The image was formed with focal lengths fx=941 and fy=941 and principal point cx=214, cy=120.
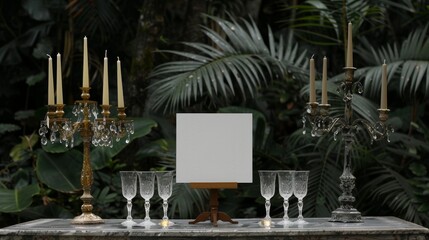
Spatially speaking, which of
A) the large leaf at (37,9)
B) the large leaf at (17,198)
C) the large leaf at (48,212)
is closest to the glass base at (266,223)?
the large leaf at (17,198)

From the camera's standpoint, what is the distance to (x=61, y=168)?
20.8 ft

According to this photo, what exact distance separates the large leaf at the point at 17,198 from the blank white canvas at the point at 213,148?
2560mm

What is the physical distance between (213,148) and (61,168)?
8.66 feet

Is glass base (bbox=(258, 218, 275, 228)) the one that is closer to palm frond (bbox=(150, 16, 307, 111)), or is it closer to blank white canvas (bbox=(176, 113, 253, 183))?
blank white canvas (bbox=(176, 113, 253, 183))

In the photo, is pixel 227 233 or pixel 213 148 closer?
pixel 227 233

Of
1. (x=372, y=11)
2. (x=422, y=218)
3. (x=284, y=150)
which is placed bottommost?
(x=422, y=218)

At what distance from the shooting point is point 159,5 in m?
7.18

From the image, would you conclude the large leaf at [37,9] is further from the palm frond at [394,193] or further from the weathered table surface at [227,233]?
the weathered table surface at [227,233]

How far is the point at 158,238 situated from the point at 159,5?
369 centimetres

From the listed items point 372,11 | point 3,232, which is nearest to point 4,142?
point 372,11

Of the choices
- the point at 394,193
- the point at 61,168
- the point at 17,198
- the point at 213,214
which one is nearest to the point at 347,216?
the point at 213,214

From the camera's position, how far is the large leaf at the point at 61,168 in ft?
20.5

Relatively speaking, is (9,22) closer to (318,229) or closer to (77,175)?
(77,175)

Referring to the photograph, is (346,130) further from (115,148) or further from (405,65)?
(115,148)
